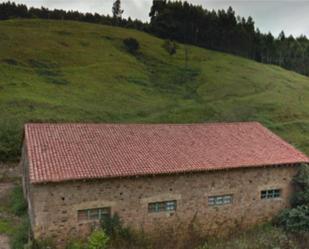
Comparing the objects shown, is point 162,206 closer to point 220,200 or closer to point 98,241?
point 220,200

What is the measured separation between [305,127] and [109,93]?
81.3ft

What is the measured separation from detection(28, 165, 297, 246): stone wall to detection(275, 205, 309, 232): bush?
81 cm

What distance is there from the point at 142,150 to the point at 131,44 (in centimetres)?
4919

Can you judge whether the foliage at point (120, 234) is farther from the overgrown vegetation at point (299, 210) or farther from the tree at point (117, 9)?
the tree at point (117, 9)

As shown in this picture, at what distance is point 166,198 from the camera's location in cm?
1956

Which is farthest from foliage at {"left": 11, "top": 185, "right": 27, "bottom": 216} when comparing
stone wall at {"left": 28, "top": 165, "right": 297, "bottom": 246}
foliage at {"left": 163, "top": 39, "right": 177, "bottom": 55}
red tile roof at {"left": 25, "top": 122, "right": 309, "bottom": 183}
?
foliage at {"left": 163, "top": 39, "right": 177, "bottom": 55}

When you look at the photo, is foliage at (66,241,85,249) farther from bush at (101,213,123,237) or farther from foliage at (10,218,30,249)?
foliage at (10,218,30,249)

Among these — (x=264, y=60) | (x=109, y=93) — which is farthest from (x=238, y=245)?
(x=264, y=60)

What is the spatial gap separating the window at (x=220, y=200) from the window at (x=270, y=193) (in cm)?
239

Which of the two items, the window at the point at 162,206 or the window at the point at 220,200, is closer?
the window at the point at 162,206

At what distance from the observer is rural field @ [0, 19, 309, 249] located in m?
38.0

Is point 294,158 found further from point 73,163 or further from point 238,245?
point 73,163

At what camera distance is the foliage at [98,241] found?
16438mm

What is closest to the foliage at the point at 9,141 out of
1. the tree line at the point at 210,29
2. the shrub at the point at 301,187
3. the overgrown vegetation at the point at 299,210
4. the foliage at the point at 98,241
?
the foliage at the point at 98,241
